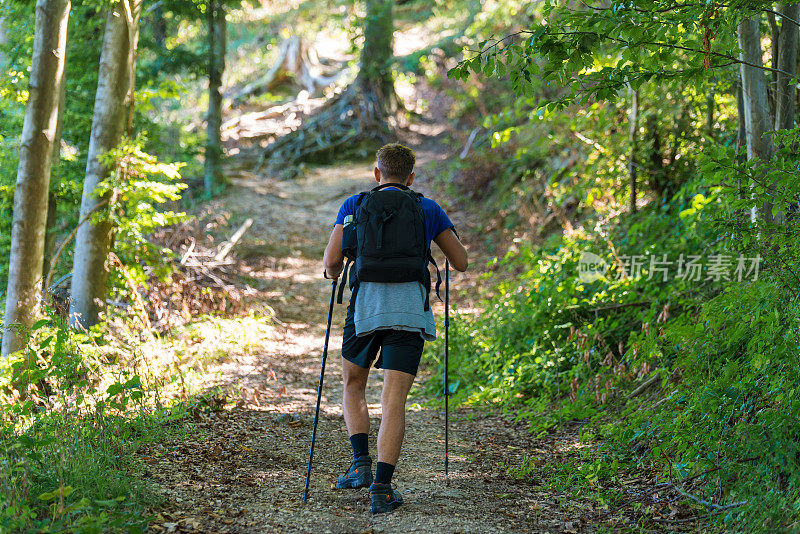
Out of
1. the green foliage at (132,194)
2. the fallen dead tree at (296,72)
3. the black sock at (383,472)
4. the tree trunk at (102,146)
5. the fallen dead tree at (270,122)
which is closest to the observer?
the black sock at (383,472)

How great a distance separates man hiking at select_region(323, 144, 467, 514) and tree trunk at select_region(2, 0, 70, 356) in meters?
3.63

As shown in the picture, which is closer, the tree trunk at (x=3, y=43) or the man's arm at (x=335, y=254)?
the man's arm at (x=335, y=254)

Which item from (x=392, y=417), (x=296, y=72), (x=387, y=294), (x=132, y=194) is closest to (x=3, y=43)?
(x=132, y=194)

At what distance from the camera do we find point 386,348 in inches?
145

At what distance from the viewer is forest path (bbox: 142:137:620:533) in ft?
11.2

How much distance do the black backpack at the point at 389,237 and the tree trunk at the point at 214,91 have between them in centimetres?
1168

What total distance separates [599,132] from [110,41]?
6.06 m

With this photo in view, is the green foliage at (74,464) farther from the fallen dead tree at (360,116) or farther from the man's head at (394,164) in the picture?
the fallen dead tree at (360,116)

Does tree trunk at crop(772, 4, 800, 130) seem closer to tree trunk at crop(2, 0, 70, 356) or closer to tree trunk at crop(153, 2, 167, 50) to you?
tree trunk at crop(2, 0, 70, 356)

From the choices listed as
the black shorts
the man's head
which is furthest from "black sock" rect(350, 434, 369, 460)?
the man's head

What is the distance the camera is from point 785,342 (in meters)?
3.45

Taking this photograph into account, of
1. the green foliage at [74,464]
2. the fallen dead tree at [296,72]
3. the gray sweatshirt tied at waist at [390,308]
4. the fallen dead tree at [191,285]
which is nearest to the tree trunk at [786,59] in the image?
the gray sweatshirt tied at waist at [390,308]

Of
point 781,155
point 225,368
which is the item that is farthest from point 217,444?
point 781,155

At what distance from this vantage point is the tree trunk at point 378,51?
63.2ft
